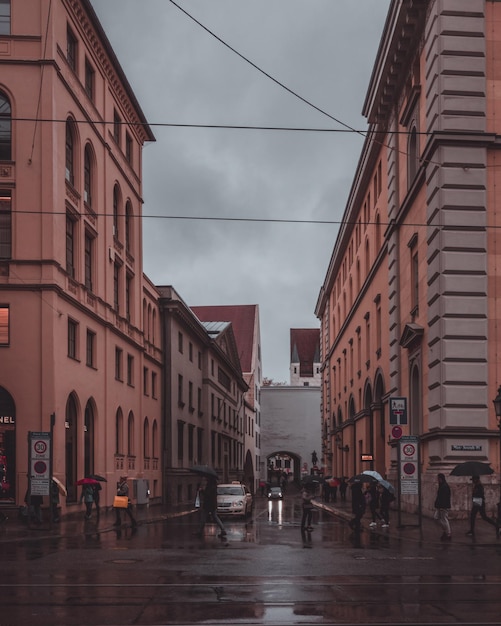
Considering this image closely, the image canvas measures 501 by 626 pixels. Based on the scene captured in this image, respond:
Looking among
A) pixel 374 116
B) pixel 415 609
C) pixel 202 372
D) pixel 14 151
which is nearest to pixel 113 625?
pixel 415 609

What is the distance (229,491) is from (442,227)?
15656mm

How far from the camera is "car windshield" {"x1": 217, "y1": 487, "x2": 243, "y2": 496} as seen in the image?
128 ft

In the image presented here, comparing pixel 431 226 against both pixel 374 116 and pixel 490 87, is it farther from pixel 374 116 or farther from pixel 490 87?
pixel 374 116

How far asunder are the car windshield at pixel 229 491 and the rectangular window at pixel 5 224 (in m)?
13.0

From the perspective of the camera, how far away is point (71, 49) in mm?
38438

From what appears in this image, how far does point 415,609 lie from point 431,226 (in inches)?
790

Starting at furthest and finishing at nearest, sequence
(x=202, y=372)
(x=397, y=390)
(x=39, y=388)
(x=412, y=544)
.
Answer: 1. (x=202, y=372)
2. (x=397, y=390)
3. (x=39, y=388)
4. (x=412, y=544)

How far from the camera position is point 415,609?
1176 cm

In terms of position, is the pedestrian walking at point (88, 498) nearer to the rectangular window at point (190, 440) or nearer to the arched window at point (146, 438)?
the arched window at point (146, 438)

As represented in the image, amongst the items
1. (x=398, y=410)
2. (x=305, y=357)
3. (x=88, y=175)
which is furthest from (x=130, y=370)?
(x=305, y=357)

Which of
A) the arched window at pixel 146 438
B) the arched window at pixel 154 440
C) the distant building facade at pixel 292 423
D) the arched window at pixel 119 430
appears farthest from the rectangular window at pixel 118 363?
the distant building facade at pixel 292 423

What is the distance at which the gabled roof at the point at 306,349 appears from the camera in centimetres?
17362

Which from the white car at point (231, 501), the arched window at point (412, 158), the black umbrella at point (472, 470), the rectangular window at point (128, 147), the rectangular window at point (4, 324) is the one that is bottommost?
the white car at point (231, 501)

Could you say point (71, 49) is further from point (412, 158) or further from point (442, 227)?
point (442, 227)
